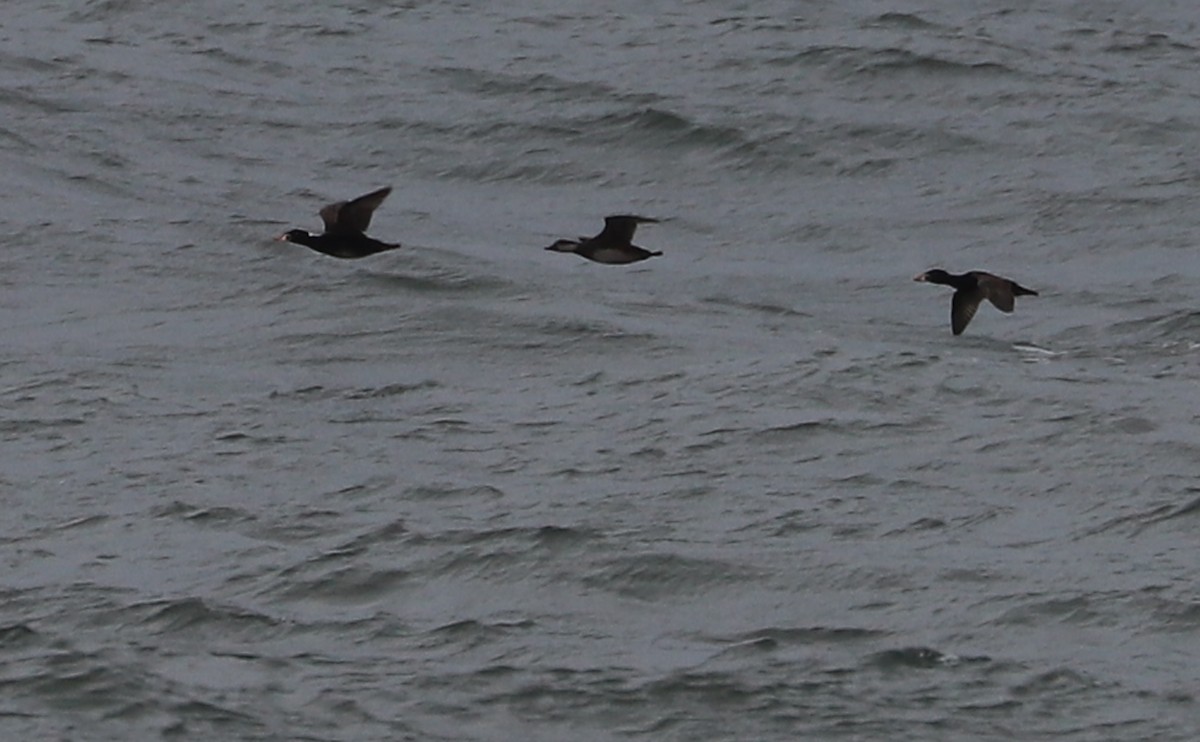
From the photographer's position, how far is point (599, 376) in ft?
68.0

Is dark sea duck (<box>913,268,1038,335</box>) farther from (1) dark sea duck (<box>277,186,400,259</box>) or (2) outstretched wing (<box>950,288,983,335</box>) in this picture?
(1) dark sea duck (<box>277,186,400,259</box>)

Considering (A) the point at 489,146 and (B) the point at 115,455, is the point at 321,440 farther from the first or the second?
(A) the point at 489,146

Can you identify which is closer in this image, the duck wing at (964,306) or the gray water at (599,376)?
the gray water at (599,376)

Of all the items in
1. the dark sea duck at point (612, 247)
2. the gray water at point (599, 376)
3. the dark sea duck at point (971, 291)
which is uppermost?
the dark sea duck at point (612, 247)

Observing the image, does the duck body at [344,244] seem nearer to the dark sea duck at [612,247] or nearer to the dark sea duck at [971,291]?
the dark sea duck at [612,247]

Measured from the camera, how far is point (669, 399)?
20.1 meters

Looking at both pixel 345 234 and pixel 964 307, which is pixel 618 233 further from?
pixel 964 307

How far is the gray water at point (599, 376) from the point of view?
51.5 ft

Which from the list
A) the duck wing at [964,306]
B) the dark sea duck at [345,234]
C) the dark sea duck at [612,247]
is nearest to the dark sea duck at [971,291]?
the duck wing at [964,306]

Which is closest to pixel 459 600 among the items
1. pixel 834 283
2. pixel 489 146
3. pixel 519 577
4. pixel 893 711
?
pixel 519 577

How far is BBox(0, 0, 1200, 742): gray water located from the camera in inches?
618

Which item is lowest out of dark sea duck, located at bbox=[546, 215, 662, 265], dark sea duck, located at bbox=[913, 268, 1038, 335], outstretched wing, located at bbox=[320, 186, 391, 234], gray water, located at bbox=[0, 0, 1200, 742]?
gray water, located at bbox=[0, 0, 1200, 742]

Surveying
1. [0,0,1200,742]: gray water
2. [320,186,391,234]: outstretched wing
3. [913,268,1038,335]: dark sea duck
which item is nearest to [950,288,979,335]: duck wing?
[913,268,1038,335]: dark sea duck

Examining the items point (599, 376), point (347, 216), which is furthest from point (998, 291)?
point (347, 216)
